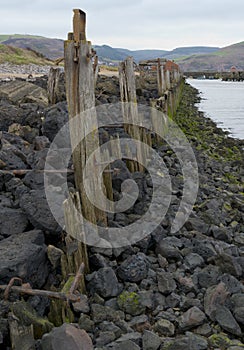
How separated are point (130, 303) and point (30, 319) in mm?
1033

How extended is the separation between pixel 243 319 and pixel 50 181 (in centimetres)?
264

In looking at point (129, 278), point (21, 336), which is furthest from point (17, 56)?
point (21, 336)

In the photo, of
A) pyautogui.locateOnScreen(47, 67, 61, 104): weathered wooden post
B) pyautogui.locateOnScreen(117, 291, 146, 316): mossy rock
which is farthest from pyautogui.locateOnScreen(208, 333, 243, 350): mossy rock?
pyautogui.locateOnScreen(47, 67, 61, 104): weathered wooden post

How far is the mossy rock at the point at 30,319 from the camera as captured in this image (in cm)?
330

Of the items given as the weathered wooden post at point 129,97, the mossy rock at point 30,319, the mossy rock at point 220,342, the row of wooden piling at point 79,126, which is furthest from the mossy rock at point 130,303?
the weathered wooden post at point 129,97

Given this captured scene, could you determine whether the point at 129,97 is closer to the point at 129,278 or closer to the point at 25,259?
the point at 129,278

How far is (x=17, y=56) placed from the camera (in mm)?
39594

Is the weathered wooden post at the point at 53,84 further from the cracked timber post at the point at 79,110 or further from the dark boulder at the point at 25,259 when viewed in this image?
the dark boulder at the point at 25,259

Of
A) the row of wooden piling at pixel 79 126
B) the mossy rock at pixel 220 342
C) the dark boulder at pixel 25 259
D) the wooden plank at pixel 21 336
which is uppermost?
the row of wooden piling at pixel 79 126

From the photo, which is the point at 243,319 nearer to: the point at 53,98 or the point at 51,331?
the point at 51,331

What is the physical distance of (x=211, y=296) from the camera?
410cm

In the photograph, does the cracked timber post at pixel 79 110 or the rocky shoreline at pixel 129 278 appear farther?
the cracked timber post at pixel 79 110

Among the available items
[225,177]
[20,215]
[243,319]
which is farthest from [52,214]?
[225,177]

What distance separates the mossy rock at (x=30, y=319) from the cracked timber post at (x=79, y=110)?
0.68 metres
